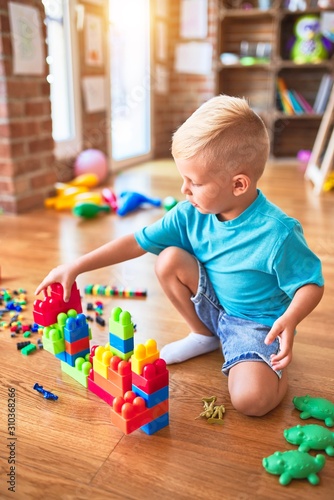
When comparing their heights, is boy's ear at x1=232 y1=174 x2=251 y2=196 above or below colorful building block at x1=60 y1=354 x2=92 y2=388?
above

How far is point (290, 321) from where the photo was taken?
829 mm

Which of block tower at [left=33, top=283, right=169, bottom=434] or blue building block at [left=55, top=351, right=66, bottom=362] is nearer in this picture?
block tower at [left=33, top=283, right=169, bottom=434]

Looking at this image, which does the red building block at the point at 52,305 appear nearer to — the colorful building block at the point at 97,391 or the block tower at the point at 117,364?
the block tower at the point at 117,364

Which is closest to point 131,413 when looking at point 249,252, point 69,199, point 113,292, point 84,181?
point 249,252

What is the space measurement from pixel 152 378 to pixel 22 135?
1752mm

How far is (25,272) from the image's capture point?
1594mm

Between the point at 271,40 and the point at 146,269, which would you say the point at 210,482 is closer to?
the point at 146,269

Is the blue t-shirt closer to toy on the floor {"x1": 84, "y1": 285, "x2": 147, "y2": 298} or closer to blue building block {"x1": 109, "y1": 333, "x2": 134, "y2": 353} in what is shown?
blue building block {"x1": 109, "y1": 333, "x2": 134, "y2": 353}

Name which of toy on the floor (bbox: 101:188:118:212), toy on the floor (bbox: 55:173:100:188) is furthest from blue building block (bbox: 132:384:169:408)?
toy on the floor (bbox: 55:173:100:188)

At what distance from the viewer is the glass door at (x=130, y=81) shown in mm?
3439

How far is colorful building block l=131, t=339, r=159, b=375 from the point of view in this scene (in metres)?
0.80

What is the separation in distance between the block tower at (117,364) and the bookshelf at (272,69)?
3.22m

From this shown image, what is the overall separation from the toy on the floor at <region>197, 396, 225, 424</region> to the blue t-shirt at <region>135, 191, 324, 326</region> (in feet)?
0.61

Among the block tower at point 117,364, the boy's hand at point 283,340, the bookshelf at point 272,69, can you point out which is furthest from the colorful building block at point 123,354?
the bookshelf at point 272,69
